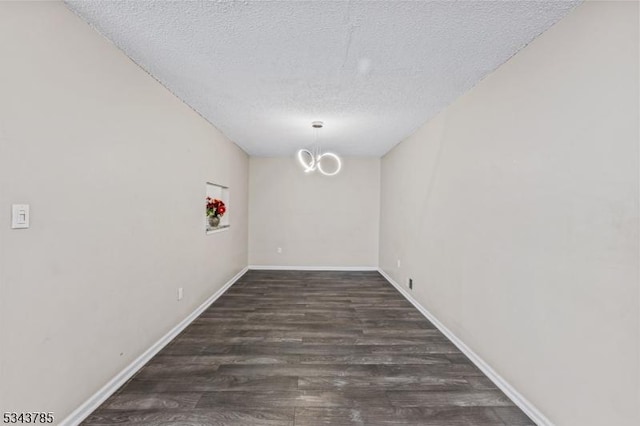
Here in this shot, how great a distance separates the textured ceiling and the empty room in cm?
2

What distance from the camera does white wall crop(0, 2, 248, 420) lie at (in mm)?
1329

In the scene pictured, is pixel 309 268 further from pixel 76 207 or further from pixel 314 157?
pixel 76 207

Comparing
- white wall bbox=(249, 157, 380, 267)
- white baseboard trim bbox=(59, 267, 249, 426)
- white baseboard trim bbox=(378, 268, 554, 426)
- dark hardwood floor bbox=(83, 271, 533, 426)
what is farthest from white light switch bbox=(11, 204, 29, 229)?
white wall bbox=(249, 157, 380, 267)

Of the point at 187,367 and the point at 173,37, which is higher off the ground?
the point at 173,37

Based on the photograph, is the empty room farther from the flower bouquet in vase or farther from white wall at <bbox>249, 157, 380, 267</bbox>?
white wall at <bbox>249, 157, 380, 267</bbox>

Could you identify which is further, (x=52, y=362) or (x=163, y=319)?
(x=163, y=319)

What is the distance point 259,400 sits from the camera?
190 cm

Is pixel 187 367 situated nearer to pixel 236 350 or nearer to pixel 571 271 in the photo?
pixel 236 350

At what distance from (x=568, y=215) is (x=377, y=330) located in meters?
2.01

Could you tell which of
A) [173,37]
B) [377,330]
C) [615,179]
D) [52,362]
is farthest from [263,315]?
[615,179]

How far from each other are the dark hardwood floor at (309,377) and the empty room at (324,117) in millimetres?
21

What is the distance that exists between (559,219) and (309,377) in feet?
6.21

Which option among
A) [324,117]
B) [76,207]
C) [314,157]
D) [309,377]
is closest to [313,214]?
[314,157]

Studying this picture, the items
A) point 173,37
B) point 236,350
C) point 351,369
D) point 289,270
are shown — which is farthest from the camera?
point 289,270
